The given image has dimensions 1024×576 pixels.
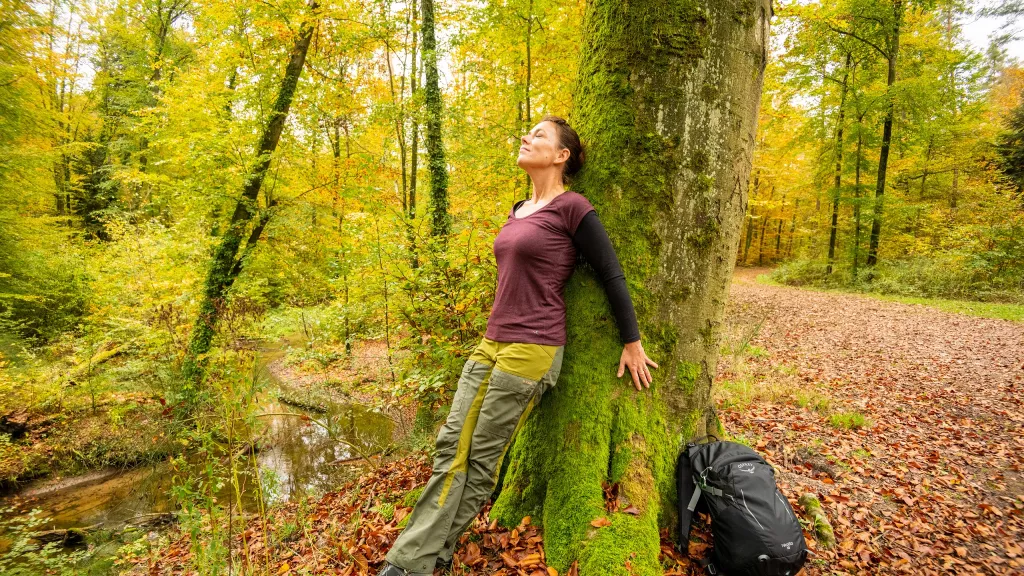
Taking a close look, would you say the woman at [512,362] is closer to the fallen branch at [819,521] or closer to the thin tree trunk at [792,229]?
the fallen branch at [819,521]

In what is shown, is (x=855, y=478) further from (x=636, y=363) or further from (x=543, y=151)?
(x=543, y=151)

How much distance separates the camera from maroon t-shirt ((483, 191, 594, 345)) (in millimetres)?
2258

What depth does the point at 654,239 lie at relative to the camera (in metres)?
2.36

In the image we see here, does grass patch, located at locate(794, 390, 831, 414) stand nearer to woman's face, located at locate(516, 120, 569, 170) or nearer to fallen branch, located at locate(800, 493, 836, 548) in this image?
fallen branch, located at locate(800, 493, 836, 548)

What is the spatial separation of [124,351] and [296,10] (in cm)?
825

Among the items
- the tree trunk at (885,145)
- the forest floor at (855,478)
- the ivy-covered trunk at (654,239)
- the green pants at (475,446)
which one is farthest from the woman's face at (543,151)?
the tree trunk at (885,145)

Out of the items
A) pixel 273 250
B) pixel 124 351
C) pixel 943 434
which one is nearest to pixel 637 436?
pixel 943 434

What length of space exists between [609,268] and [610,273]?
0.09 ft

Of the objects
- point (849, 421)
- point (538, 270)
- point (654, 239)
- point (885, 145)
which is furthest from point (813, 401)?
point (885, 145)

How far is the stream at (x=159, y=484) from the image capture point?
5.61 meters

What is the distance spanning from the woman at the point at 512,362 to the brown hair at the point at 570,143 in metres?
0.35

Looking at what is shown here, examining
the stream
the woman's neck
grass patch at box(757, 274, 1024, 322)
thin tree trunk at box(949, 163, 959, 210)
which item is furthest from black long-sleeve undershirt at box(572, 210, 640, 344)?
thin tree trunk at box(949, 163, 959, 210)

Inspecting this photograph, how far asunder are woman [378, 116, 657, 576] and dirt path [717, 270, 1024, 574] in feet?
6.18

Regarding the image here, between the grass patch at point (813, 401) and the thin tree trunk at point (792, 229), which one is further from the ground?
the thin tree trunk at point (792, 229)
